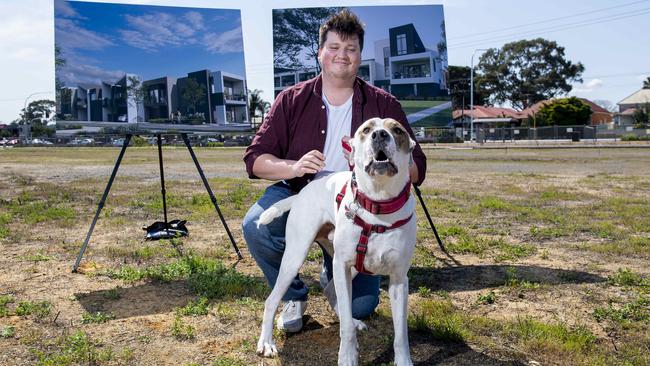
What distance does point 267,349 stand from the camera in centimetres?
374

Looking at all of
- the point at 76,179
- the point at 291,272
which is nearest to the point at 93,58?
the point at 291,272

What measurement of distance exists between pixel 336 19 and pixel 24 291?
392 cm

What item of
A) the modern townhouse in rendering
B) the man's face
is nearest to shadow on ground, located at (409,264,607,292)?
the man's face

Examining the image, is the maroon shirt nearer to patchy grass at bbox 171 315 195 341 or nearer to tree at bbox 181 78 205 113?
patchy grass at bbox 171 315 195 341

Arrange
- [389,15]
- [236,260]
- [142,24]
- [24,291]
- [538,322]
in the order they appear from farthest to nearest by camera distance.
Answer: [389,15]
[142,24]
[236,260]
[24,291]
[538,322]

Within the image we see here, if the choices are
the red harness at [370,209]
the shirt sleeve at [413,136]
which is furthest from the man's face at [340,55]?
the red harness at [370,209]

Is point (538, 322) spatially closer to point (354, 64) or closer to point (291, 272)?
point (291, 272)

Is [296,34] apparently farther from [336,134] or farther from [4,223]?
[4,223]

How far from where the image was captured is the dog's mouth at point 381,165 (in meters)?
3.03

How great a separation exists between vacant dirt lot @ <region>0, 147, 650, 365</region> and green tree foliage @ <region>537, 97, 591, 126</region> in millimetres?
59199

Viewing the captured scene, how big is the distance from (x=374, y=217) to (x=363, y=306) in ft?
4.14

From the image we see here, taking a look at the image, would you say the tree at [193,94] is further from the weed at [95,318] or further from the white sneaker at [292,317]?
the white sneaker at [292,317]

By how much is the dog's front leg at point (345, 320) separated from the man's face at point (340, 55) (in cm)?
163

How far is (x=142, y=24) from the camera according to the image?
734 centimetres
